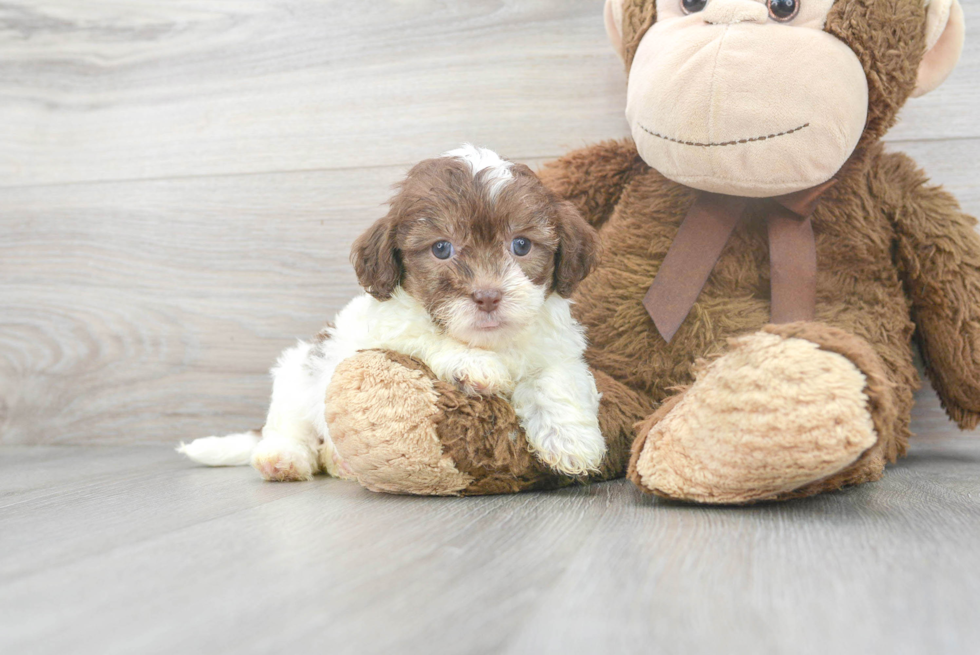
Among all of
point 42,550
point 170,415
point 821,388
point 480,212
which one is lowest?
point 170,415

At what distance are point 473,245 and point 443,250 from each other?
0.17 feet

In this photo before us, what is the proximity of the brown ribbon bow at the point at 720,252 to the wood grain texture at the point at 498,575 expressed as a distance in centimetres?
35

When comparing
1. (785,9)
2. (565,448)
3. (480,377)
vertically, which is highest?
(785,9)

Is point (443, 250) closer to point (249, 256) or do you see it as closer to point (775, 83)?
point (775, 83)

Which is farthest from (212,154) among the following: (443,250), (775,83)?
(775,83)

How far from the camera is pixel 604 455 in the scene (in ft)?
4.41

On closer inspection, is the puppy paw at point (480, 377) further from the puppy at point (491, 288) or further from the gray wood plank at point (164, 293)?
the gray wood plank at point (164, 293)

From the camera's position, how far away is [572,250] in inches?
51.7

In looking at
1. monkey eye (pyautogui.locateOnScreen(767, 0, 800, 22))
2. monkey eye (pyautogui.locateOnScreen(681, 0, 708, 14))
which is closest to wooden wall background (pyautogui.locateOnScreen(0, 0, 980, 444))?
monkey eye (pyautogui.locateOnScreen(681, 0, 708, 14))

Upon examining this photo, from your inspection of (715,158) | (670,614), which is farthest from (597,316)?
(670,614)

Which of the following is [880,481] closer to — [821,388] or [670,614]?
[821,388]

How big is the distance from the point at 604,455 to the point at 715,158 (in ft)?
1.77

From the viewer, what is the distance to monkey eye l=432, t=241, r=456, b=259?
1.25m

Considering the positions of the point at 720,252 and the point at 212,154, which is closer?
the point at 720,252
